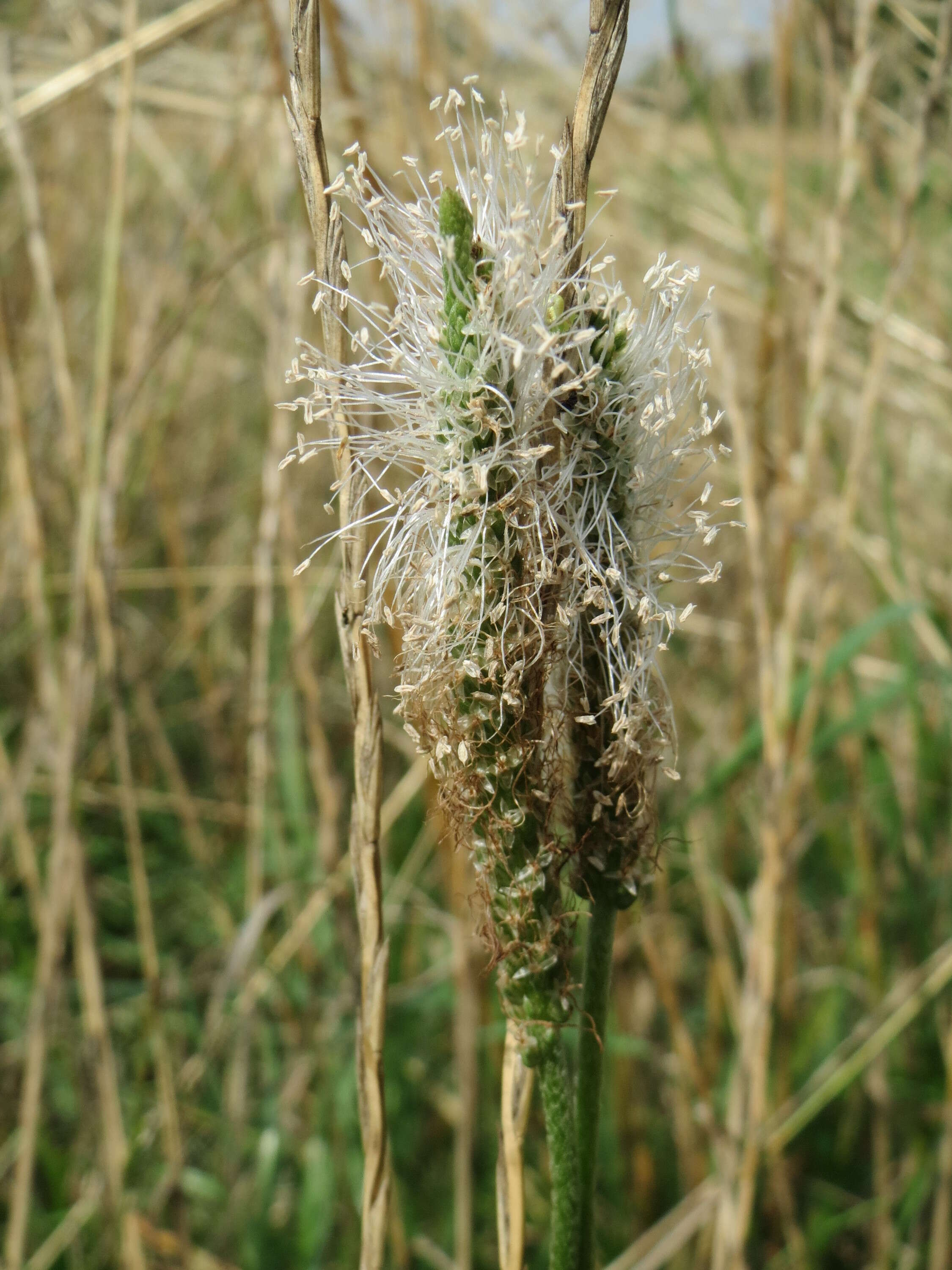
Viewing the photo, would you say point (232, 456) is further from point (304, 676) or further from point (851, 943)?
point (851, 943)

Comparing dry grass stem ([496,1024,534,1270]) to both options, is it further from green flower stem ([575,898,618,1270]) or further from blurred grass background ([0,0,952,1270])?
blurred grass background ([0,0,952,1270])

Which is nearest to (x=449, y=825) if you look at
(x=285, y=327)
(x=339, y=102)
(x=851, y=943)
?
(x=285, y=327)

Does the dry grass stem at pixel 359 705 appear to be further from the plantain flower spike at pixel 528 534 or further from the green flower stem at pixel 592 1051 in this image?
the green flower stem at pixel 592 1051

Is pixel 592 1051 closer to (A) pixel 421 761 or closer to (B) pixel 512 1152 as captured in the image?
(B) pixel 512 1152

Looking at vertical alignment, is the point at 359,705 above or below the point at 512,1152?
above

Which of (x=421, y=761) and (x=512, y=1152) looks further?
(x=421, y=761)

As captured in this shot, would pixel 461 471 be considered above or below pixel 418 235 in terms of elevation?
below

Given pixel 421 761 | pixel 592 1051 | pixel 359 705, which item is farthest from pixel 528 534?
pixel 421 761

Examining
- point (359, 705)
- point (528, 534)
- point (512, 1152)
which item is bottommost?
point (512, 1152)
